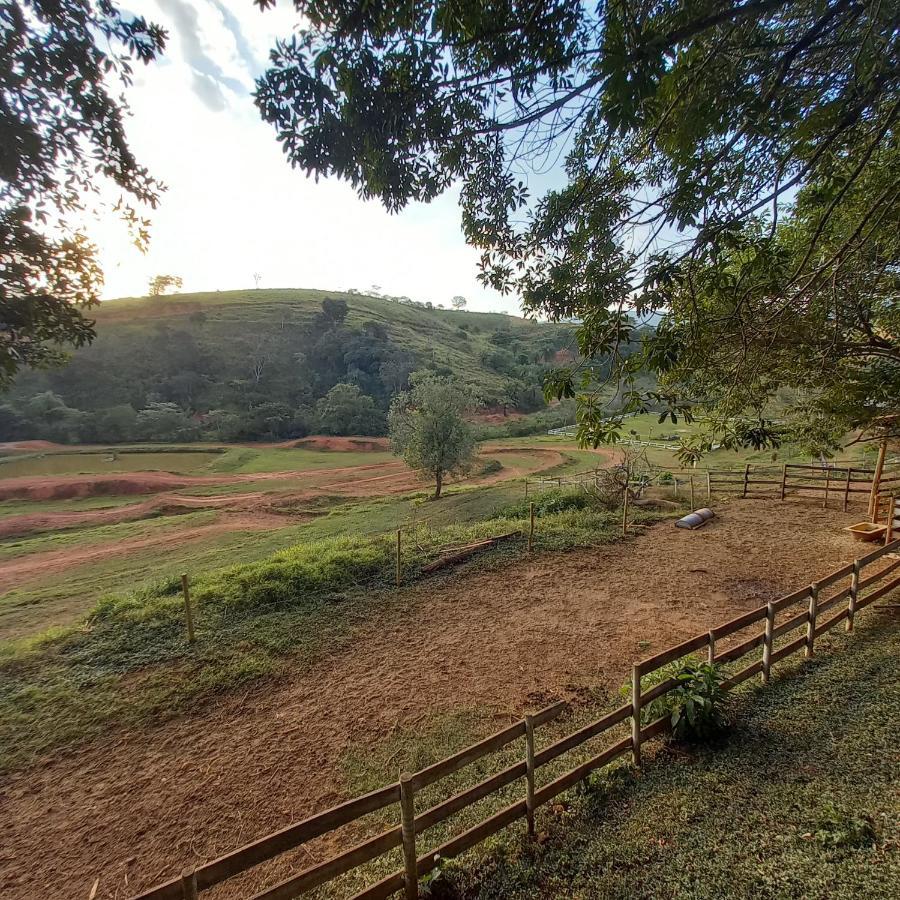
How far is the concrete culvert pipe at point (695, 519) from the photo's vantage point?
513 inches

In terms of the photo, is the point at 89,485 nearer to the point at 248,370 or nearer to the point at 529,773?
the point at 529,773

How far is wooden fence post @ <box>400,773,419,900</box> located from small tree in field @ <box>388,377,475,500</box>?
19.8 meters

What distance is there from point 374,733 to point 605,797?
2843 millimetres

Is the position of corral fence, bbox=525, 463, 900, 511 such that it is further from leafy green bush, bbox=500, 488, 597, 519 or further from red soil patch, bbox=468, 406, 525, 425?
red soil patch, bbox=468, 406, 525, 425

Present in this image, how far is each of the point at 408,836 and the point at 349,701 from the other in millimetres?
3446

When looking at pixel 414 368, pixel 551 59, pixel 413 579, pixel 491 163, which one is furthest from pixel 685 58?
pixel 414 368

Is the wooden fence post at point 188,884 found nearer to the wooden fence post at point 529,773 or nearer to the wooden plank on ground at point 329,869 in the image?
the wooden plank on ground at point 329,869

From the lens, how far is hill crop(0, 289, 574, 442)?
45.5 meters

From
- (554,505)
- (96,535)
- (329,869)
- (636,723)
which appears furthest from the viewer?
(96,535)

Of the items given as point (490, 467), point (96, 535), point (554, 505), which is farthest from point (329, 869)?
point (490, 467)

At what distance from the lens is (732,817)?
3531mm

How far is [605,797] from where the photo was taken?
3961 millimetres

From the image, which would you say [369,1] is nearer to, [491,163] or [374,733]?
[491,163]

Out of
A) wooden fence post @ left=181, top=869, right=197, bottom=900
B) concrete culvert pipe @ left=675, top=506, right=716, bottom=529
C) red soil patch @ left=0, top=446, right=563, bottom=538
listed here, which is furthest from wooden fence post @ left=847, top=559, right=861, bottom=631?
red soil patch @ left=0, top=446, right=563, bottom=538
